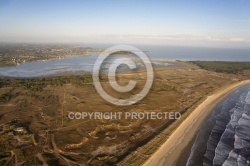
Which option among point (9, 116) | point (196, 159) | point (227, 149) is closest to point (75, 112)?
point (9, 116)

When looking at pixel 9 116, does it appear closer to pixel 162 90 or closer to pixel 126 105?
pixel 126 105

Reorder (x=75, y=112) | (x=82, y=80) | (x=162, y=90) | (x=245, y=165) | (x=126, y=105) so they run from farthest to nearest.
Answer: (x=82, y=80), (x=162, y=90), (x=126, y=105), (x=75, y=112), (x=245, y=165)

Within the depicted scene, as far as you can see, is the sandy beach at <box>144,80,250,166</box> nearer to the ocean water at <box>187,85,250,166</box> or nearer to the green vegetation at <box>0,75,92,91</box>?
the ocean water at <box>187,85,250,166</box>

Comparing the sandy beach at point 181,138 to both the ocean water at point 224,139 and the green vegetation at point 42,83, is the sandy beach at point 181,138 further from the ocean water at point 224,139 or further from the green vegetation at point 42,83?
the green vegetation at point 42,83

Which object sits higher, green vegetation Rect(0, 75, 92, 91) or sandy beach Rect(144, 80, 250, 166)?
green vegetation Rect(0, 75, 92, 91)

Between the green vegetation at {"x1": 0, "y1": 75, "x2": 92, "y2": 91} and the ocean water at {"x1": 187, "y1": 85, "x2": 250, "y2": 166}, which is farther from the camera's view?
the green vegetation at {"x1": 0, "y1": 75, "x2": 92, "y2": 91}

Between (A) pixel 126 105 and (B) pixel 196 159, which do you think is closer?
(B) pixel 196 159

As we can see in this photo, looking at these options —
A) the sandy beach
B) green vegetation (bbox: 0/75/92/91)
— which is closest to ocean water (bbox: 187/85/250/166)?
the sandy beach
